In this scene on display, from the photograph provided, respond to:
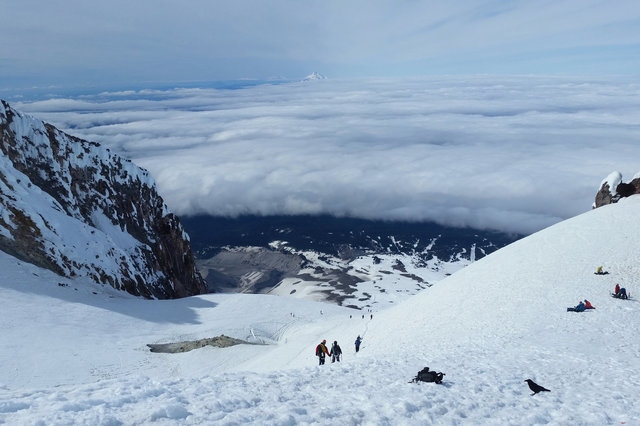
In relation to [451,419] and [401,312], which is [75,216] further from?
[451,419]

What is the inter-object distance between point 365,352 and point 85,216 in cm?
5208

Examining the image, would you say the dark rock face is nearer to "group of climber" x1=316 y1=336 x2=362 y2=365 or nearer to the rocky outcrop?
"group of climber" x1=316 y1=336 x2=362 y2=365

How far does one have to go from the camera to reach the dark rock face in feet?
151

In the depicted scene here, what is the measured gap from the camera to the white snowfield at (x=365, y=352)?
12.2 metres

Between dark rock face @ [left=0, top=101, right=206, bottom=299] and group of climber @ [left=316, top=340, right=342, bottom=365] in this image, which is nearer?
group of climber @ [left=316, top=340, right=342, bottom=365]

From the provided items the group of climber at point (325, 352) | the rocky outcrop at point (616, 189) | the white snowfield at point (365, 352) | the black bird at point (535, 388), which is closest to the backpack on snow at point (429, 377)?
the white snowfield at point (365, 352)

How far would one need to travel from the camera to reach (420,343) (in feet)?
76.6

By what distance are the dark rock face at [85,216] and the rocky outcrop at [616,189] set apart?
197 ft

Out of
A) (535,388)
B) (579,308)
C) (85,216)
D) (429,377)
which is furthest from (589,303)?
(85,216)

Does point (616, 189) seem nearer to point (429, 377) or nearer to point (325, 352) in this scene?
point (325, 352)

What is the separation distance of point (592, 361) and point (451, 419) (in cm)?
1019

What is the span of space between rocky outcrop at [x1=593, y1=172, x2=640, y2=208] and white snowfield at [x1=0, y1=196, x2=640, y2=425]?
425cm

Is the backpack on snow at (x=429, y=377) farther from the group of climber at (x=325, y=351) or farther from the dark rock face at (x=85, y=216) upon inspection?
the dark rock face at (x=85, y=216)

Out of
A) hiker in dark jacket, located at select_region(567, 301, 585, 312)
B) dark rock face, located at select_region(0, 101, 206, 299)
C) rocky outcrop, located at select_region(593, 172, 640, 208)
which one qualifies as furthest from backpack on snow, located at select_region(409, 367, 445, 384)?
rocky outcrop, located at select_region(593, 172, 640, 208)
